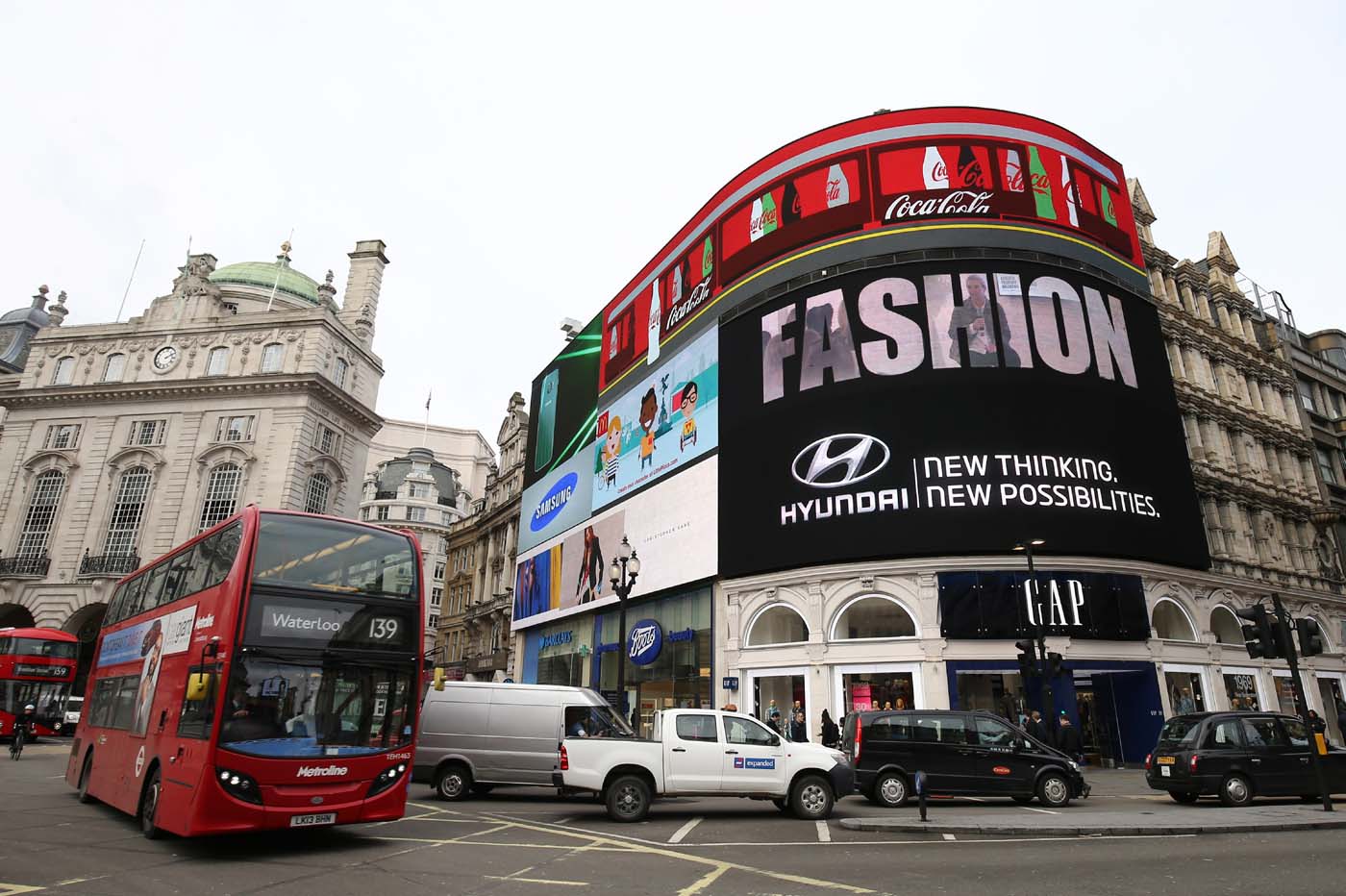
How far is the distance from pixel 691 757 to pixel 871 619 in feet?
45.4

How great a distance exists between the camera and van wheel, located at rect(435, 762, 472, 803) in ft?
56.7

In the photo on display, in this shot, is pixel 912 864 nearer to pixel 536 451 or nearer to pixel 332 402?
pixel 536 451

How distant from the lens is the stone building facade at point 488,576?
50.8 m

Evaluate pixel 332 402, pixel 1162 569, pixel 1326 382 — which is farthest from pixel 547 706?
pixel 1326 382

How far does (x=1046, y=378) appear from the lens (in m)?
26.1

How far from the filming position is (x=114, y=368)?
52.5 meters

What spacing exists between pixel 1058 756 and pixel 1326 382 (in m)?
41.6

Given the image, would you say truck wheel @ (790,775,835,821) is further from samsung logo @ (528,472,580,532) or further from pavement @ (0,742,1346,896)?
samsung logo @ (528,472,580,532)

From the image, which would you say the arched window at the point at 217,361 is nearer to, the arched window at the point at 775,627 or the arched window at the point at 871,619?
the arched window at the point at 775,627

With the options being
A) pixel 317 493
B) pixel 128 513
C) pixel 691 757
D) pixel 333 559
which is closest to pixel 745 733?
pixel 691 757

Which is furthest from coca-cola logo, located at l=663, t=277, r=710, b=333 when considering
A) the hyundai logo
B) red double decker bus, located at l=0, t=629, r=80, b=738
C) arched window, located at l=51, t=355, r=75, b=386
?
arched window, located at l=51, t=355, r=75, b=386

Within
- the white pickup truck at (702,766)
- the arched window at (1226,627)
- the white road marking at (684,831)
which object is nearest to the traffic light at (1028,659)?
the white pickup truck at (702,766)

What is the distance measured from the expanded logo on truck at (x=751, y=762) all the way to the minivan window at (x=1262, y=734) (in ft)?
31.2

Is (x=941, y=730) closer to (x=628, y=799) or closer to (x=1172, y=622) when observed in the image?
(x=628, y=799)
